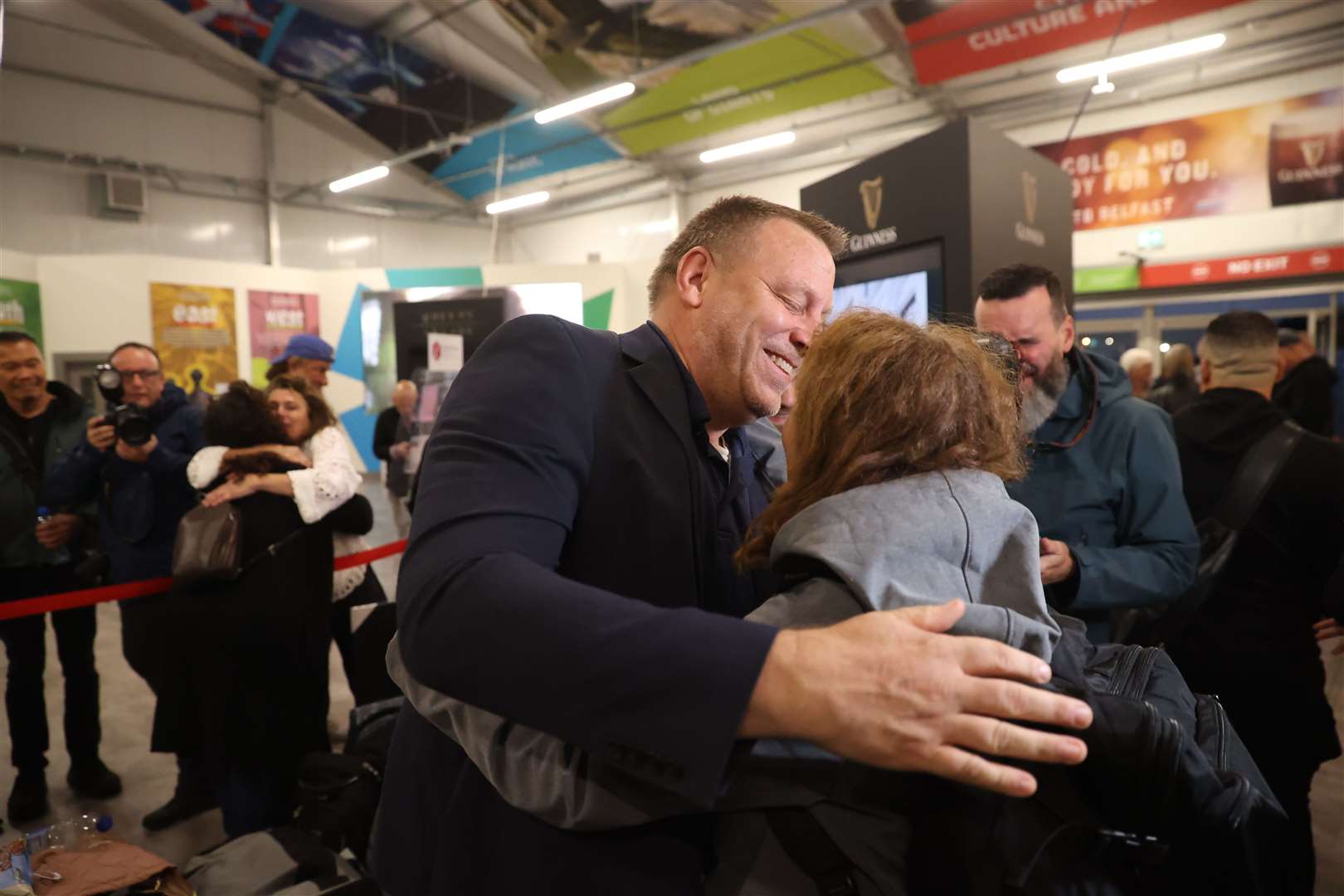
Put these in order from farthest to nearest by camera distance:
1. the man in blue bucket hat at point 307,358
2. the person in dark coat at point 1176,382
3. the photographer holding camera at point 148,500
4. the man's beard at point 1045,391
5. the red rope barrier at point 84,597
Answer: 1. the person in dark coat at point 1176,382
2. the man in blue bucket hat at point 307,358
3. the photographer holding camera at point 148,500
4. the red rope barrier at point 84,597
5. the man's beard at point 1045,391

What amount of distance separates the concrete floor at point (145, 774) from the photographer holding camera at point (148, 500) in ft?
0.54

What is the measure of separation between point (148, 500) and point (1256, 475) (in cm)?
352

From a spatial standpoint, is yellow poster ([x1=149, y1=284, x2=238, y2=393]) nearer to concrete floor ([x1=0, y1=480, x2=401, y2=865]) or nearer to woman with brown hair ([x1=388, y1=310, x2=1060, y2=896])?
concrete floor ([x1=0, y1=480, x2=401, y2=865])

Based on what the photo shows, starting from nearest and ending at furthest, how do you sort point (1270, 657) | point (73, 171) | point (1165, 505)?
point (1165, 505) → point (1270, 657) → point (73, 171)

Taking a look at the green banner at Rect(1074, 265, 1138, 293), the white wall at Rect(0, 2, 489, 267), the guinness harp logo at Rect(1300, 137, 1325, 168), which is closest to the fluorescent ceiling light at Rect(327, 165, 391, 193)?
the white wall at Rect(0, 2, 489, 267)

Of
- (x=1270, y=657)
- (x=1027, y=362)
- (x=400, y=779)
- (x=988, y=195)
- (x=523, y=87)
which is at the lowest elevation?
(x=1270, y=657)

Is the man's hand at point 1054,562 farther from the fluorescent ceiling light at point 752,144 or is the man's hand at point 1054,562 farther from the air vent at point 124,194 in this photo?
the air vent at point 124,194

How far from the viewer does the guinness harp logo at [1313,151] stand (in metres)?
8.15

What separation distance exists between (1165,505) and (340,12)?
12.9 meters

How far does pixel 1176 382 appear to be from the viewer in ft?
17.6

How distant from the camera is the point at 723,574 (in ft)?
3.43

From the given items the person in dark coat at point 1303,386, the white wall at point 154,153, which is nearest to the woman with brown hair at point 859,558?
the person in dark coat at point 1303,386

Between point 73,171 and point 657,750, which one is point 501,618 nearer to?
point 657,750

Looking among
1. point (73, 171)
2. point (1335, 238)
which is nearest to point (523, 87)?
point (73, 171)
